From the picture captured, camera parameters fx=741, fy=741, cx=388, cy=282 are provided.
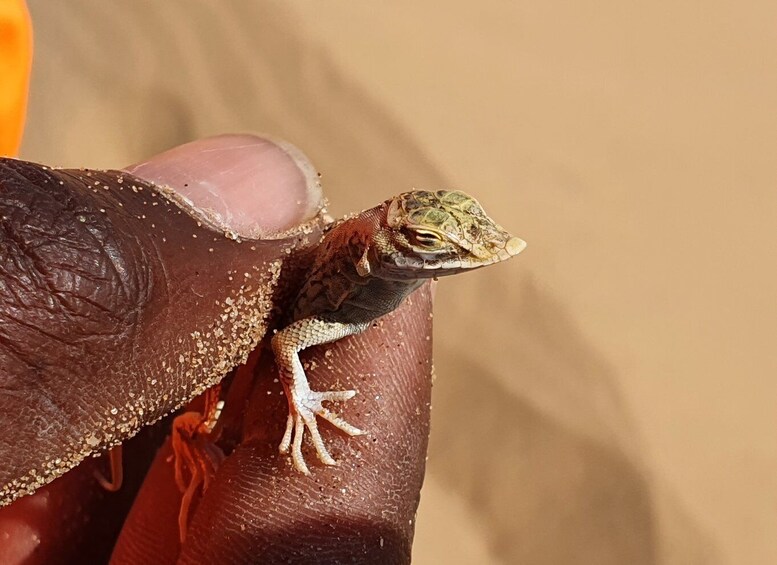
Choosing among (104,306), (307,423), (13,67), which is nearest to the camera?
(104,306)

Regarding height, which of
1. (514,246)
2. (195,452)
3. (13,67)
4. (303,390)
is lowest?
(195,452)

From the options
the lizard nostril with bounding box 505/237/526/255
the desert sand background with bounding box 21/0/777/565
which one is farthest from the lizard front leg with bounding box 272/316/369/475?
the desert sand background with bounding box 21/0/777/565

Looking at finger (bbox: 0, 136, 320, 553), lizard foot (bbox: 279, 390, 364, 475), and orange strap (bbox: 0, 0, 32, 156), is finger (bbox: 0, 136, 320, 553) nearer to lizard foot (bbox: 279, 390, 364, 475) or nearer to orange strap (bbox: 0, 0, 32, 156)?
lizard foot (bbox: 279, 390, 364, 475)

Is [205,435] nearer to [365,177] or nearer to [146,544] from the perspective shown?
[146,544]

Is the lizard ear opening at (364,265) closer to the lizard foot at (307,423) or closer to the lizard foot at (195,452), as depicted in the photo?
the lizard foot at (307,423)

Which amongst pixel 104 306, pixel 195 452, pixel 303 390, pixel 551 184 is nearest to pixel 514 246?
pixel 303 390

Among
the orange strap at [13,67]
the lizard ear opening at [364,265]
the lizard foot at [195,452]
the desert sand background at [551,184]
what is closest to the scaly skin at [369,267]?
the lizard ear opening at [364,265]

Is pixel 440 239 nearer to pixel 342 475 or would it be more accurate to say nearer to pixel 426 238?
pixel 426 238
